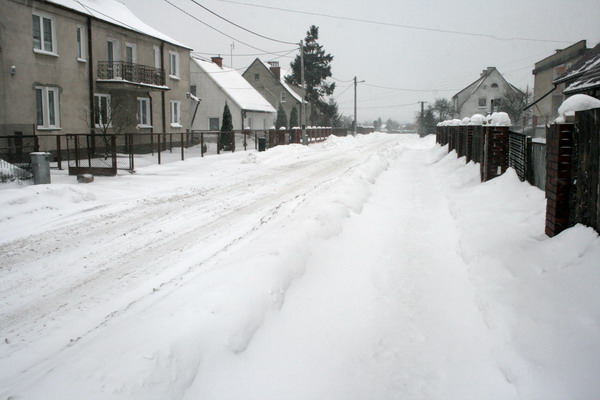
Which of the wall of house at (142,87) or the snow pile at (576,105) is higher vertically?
the wall of house at (142,87)

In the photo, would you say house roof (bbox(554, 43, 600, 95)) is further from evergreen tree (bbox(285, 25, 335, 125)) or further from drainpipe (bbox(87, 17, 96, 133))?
evergreen tree (bbox(285, 25, 335, 125))

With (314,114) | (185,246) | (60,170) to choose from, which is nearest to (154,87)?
(60,170)

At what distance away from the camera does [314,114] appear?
6644cm

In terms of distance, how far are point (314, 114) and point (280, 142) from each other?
3528 cm

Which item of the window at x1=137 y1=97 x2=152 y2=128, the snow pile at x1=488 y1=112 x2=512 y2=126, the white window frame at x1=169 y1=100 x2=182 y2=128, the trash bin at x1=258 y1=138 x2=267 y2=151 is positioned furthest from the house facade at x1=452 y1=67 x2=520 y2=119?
the snow pile at x1=488 y1=112 x2=512 y2=126

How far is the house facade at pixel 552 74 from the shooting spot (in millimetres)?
41156

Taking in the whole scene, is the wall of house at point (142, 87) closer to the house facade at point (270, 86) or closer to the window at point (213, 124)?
the window at point (213, 124)

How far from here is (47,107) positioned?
66.5 ft

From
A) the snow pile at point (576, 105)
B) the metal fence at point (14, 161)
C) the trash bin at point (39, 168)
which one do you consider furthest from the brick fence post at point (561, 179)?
the metal fence at point (14, 161)

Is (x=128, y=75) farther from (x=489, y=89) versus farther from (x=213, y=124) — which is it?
(x=489, y=89)

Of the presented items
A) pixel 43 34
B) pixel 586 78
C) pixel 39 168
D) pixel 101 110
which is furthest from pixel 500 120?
pixel 43 34

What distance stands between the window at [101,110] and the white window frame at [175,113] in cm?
688

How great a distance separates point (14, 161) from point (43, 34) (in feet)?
30.8

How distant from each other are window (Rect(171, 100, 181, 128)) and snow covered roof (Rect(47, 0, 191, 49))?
377cm
